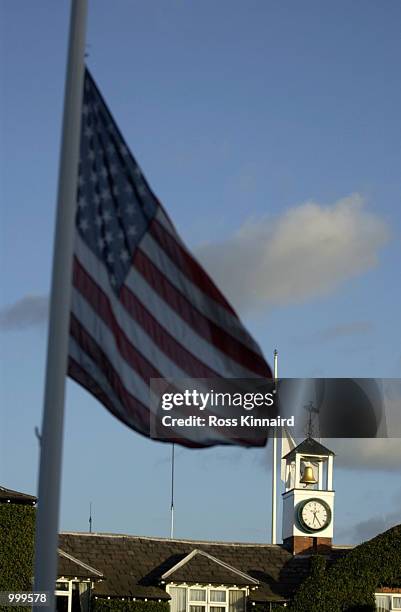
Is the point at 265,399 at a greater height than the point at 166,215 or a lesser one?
greater

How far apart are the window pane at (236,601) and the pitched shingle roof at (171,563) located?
38cm

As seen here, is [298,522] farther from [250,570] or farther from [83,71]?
[83,71]

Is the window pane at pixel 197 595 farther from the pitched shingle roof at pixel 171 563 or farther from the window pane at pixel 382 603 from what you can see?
the window pane at pixel 382 603

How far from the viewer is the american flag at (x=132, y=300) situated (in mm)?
10172

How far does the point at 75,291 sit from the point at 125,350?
2.34 ft

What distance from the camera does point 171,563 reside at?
138ft

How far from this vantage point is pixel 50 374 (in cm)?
899

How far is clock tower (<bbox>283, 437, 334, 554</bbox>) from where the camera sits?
4488cm

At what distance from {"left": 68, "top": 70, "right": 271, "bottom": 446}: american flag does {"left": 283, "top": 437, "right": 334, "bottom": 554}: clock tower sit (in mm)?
34632

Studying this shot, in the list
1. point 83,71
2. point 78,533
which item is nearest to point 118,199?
point 83,71


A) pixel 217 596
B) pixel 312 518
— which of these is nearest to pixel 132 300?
pixel 217 596

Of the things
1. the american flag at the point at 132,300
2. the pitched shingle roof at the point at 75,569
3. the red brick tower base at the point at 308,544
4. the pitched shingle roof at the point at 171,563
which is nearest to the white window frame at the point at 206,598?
the pitched shingle roof at the point at 171,563

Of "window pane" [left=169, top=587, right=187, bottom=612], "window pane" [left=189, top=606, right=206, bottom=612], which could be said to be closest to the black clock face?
"window pane" [left=189, top=606, right=206, bottom=612]

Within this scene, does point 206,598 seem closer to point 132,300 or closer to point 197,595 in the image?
point 197,595
